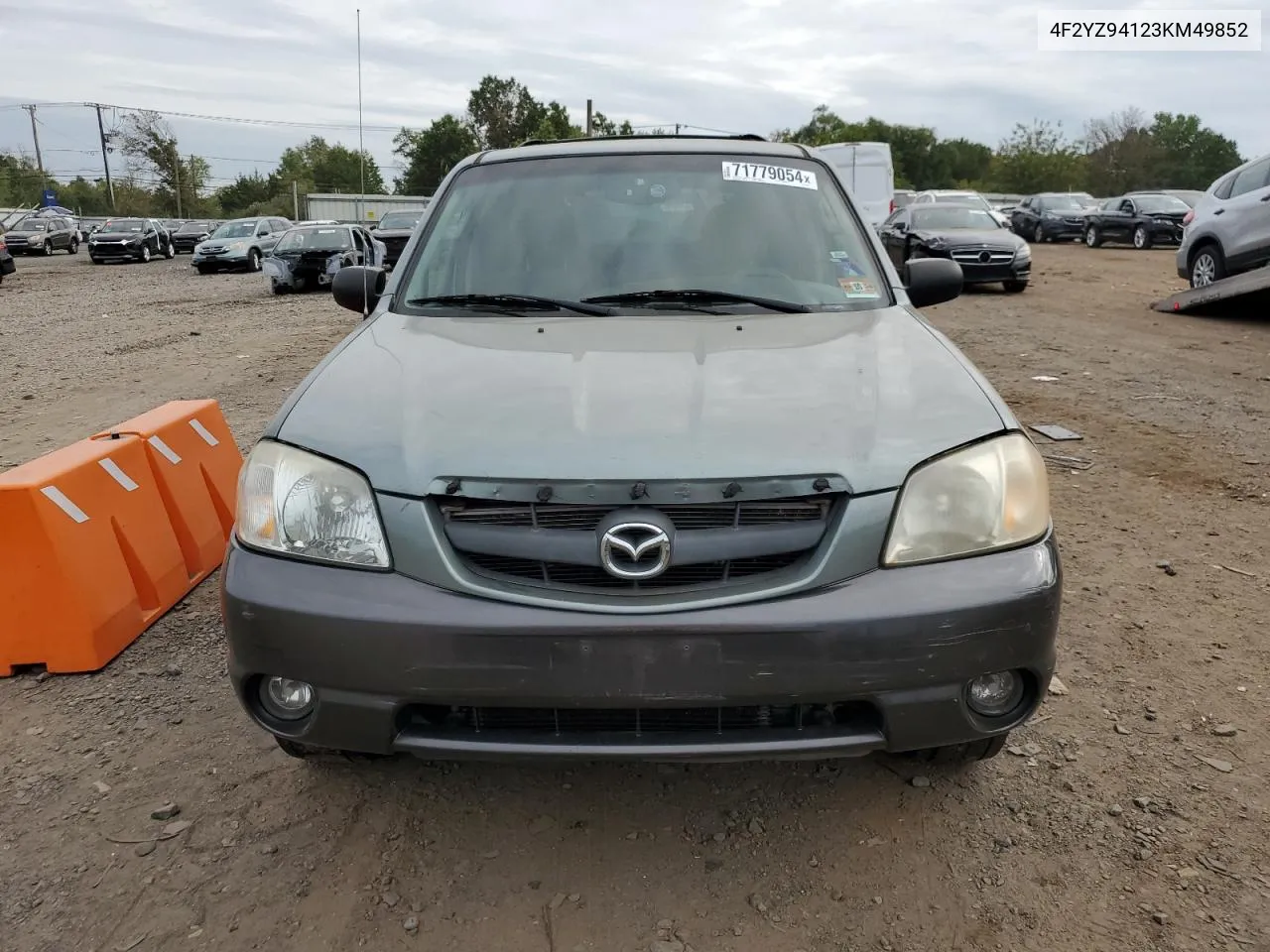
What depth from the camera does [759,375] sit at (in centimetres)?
226

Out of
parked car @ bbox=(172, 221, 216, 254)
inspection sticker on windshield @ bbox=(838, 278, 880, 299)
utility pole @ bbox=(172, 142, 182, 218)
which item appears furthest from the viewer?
utility pole @ bbox=(172, 142, 182, 218)

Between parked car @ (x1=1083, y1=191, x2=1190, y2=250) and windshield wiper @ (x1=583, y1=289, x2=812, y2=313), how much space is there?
25306 millimetres

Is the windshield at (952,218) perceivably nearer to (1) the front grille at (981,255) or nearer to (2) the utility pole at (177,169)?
(1) the front grille at (981,255)

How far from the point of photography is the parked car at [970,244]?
14117 mm

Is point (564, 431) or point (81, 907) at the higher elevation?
point (564, 431)

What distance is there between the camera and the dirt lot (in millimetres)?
2002

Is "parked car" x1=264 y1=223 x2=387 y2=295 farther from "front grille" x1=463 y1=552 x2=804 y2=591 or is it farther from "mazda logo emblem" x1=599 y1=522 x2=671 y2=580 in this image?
"mazda logo emblem" x1=599 y1=522 x2=671 y2=580

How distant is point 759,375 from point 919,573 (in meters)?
0.64

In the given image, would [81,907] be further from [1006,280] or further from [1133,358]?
[1006,280]

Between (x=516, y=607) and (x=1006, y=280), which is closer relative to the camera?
(x=516, y=607)

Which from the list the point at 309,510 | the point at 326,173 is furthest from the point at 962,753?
the point at 326,173

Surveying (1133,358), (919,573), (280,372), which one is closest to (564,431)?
(919,573)

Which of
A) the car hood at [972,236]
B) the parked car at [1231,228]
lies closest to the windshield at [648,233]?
the parked car at [1231,228]

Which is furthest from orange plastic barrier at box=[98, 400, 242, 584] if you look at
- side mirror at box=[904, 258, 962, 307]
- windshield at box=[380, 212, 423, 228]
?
windshield at box=[380, 212, 423, 228]
